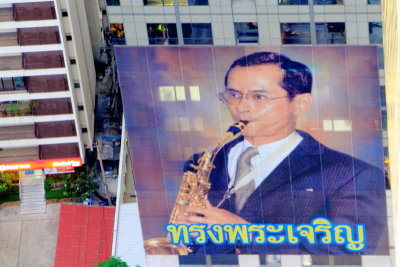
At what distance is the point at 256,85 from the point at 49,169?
30634 mm

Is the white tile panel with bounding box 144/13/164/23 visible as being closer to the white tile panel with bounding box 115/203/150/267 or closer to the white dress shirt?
the white dress shirt

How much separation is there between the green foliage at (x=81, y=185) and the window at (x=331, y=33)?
112ft

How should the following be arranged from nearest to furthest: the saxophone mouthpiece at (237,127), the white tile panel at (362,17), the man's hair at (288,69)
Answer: the white tile panel at (362,17)
the man's hair at (288,69)
the saxophone mouthpiece at (237,127)

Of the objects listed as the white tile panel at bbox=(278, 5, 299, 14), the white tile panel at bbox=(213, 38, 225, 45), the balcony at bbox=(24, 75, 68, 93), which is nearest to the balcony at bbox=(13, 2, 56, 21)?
the balcony at bbox=(24, 75, 68, 93)

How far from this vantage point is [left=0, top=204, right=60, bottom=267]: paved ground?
458ft

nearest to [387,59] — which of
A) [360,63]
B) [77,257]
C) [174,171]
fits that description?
[360,63]

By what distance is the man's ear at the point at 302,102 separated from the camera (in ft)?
403

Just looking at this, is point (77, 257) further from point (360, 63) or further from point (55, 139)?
point (360, 63)

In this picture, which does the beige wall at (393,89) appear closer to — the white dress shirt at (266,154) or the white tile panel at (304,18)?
the white tile panel at (304,18)

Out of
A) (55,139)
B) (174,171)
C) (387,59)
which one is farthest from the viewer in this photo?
(55,139)

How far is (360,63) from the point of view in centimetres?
12069

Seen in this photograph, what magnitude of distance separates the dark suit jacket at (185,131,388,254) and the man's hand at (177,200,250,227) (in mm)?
646

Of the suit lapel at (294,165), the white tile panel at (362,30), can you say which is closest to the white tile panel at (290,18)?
the white tile panel at (362,30)

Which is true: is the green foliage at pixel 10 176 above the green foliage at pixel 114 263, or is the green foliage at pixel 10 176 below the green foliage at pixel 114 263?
above
